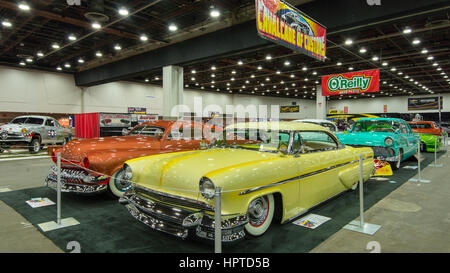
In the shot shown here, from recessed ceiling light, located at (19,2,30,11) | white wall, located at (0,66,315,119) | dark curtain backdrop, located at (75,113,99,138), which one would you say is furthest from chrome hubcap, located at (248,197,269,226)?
white wall, located at (0,66,315,119)

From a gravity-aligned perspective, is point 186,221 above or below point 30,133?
below

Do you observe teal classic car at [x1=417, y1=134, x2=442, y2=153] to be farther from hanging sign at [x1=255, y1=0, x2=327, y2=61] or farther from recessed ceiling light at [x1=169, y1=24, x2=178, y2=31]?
recessed ceiling light at [x1=169, y1=24, x2=178, y2=31]

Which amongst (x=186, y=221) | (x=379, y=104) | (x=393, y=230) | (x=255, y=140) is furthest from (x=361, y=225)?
(x=379, y=104)

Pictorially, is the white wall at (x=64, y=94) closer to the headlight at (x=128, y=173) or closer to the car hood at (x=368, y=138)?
the headlight at (x=128, y=173)

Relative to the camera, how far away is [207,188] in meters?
2.46

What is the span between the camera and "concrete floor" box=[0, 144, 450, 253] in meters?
2.72

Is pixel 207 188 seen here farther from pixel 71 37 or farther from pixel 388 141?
pixel 71 37

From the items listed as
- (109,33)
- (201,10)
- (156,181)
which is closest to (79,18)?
(109,33)

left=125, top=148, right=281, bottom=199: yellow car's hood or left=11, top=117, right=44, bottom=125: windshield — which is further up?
left=11, top=117, right=44, bottom=125: windshield

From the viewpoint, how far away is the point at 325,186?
145 inches

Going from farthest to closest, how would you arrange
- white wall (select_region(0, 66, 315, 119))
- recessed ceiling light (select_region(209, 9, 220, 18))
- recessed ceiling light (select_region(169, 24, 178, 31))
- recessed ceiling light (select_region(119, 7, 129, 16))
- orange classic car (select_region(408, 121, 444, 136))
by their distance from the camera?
white wall (select_region(0, 66, 315, 119)) < orange classic car (select_region(408, 121, 444, 136)) < recessed ceiling light (select_region(169, 24, 178, 31)) < recessed ceiling light (select_region(209, 9, 220, 18)) < recessed ceiling light (select_region(119, 7, 129, 16))

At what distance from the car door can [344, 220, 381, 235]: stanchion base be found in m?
0.49

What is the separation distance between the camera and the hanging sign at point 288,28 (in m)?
4.79

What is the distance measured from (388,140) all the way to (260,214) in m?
5.23
